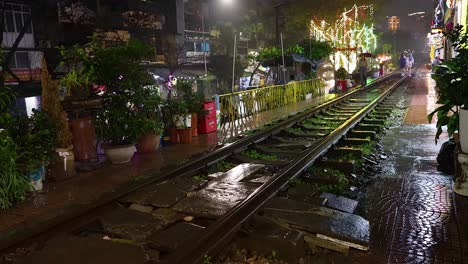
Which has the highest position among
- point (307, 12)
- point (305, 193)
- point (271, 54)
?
point (307, 12)

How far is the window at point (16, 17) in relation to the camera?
1562 centimetres

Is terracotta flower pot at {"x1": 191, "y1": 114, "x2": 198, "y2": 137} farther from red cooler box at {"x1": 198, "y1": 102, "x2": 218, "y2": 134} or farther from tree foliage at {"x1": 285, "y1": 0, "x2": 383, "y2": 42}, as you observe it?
tree foliage at {"x1": 285, "y1": 0, "x2": 383, "y2": 42}

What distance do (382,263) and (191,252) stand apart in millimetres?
1919

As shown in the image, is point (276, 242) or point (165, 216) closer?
point (276, 242)

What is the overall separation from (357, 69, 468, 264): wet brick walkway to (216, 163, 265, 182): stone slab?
6.81ft

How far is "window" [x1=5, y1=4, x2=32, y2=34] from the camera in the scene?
15.6 meters

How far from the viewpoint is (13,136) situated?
6.84 metres

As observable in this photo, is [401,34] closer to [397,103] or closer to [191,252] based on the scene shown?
[397,103]

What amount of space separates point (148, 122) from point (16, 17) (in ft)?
34.2

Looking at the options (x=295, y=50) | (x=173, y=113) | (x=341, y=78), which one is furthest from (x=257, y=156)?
(x=341, y=78)

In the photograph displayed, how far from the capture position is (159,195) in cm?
626

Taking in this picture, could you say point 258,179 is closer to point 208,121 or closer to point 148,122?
point 148,122

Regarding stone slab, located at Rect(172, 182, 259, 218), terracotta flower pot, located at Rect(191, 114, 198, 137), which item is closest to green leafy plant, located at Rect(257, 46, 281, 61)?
terracotta flower pot, located at Rect(191, 114, 198, 137)

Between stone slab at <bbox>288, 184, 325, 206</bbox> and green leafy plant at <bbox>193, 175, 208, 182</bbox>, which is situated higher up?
green leafy plant at <bbox>193, 175, 208, 182</bbox>
